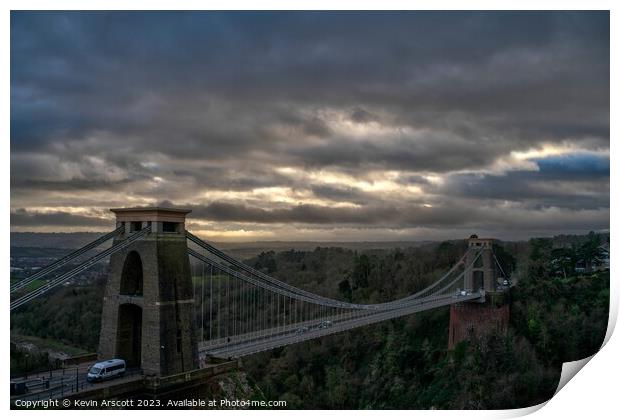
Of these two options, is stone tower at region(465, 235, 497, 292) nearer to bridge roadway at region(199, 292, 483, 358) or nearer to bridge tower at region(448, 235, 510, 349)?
bridge tower at region(448, 235, 510, 349)

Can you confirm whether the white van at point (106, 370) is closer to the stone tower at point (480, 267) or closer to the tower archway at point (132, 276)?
the tower archway at point (132, 276)

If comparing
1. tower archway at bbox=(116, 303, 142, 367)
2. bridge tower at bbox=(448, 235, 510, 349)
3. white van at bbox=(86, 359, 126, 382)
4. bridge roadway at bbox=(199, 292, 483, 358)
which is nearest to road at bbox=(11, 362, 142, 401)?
white van at bbox=(86, 359, 126, 382)

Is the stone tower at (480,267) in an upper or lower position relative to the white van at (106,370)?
upper

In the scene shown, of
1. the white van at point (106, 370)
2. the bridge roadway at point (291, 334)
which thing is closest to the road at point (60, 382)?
the white van at point (106, 370)

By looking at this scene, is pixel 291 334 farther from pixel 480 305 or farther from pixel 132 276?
pixel 480 305

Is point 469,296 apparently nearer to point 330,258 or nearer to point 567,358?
point 567,358
